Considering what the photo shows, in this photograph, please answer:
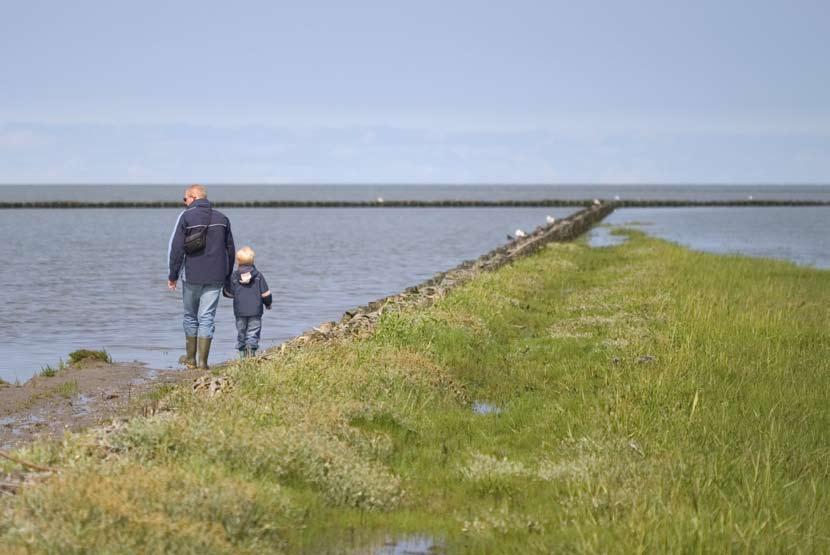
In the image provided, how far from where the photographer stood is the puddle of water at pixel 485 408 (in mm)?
10532

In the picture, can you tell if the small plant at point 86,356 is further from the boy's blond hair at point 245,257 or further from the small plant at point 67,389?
the boy's blond hair at point 245,257

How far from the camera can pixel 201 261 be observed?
46.8 ft

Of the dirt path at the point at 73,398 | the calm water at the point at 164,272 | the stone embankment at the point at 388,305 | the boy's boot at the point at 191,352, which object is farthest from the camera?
the calm water at the point at 164,272

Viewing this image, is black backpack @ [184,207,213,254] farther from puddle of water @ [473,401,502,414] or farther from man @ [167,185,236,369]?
puddle of water @ [473,401,502,414]

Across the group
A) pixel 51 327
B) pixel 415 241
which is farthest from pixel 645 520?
pixel 415 241

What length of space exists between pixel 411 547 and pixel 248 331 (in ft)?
28.0

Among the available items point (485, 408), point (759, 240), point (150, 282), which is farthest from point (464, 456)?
point (759, 240)

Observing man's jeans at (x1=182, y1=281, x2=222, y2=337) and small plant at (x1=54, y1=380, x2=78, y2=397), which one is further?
man's jeans at (x1=182, y1=281, x2=222, y2=337)

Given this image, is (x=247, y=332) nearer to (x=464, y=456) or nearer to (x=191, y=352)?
(x=191, y=352)

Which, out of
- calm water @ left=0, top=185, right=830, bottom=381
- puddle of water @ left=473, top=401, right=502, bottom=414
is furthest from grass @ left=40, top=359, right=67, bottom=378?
puddle of water @ left=473, top=401, right=502, bottom=414

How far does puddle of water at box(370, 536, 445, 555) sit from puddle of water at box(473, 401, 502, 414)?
3702 mm

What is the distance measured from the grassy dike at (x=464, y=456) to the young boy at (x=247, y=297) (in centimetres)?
183

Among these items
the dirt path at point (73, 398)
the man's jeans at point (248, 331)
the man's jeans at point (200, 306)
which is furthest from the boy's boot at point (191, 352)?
the man's jeans at point (248, 331)

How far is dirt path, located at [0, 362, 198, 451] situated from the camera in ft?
36.1
